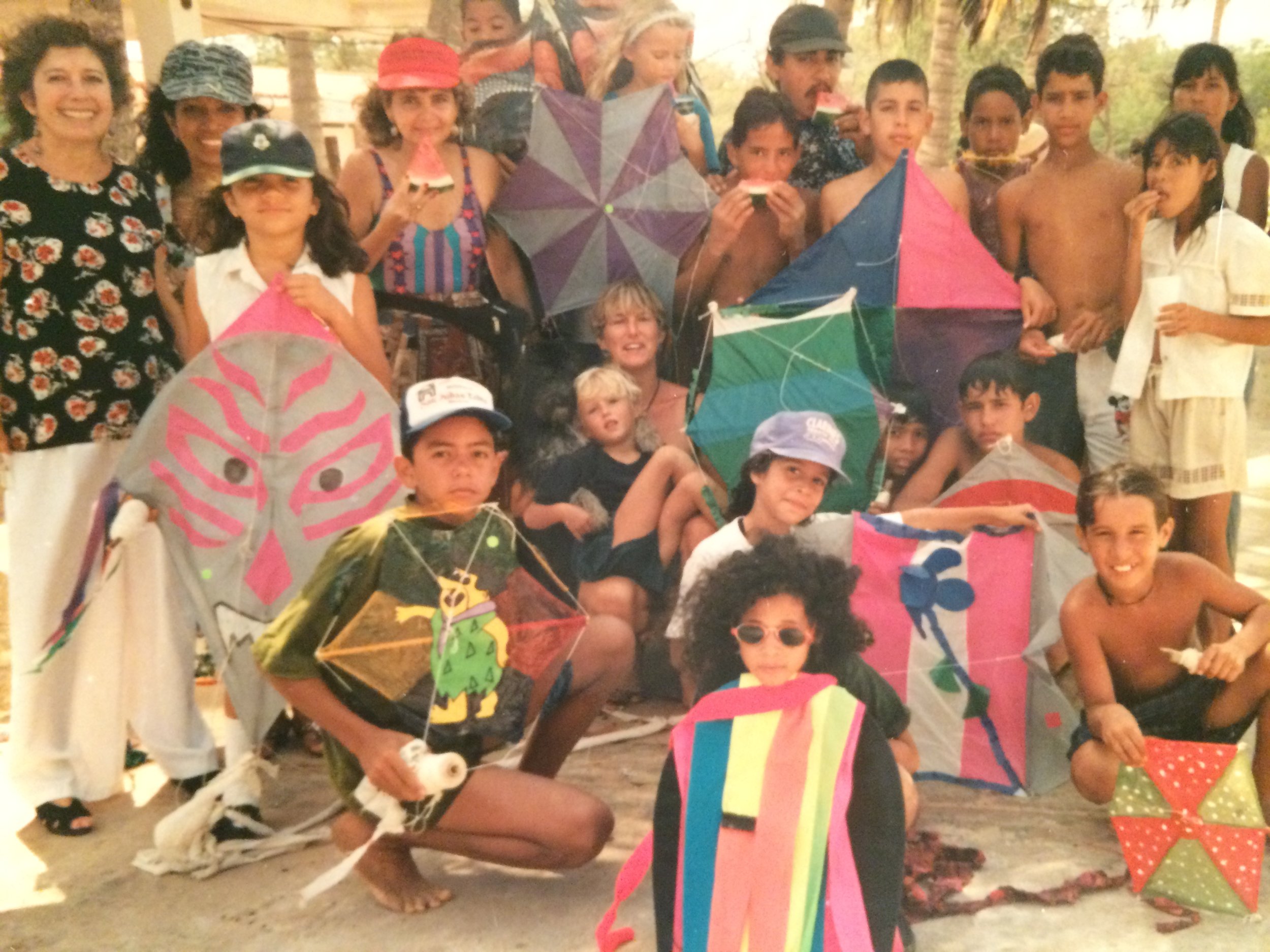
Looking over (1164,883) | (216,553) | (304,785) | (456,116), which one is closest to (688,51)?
(456,116)

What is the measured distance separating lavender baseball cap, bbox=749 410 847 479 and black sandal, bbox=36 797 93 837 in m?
2.26

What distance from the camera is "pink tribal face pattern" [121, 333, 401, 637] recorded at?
129 inches

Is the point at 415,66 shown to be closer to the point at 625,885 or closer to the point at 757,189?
the point at 757,189

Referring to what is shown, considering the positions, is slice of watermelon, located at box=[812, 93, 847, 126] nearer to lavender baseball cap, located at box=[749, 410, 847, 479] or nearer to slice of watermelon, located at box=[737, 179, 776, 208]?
slice of watermelon, located at box=[737, 179, 776, 208]

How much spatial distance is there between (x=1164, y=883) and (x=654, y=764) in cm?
150

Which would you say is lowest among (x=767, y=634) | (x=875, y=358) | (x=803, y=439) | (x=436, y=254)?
(x=767, y=634)

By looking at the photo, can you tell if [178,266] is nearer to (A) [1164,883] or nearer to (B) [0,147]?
(B) [0,147]

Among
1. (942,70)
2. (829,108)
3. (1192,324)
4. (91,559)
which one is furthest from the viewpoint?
(942,70)

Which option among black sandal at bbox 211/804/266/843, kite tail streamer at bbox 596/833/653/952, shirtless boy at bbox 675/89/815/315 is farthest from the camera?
shirtless boy at bbox 675/89/815/315

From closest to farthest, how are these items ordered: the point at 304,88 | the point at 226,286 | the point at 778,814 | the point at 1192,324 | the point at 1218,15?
the point at 778,814 < the point at 226,286 < the point at 1192,324 < the point at 1218,15 < the point at 304,88

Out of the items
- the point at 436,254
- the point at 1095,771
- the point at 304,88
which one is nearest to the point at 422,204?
the point at 436,254

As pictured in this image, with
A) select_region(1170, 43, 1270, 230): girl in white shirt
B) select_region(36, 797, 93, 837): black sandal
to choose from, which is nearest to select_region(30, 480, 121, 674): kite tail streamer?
select_region(36, 797, 93, 837): black sandal

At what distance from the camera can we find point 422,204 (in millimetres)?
3986

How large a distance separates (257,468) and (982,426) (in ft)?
8.06
